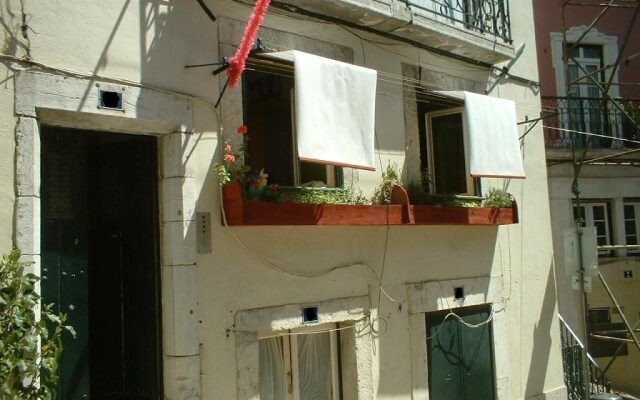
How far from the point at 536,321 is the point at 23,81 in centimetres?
729

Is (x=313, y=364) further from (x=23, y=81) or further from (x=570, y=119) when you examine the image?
(x=570, y=119)

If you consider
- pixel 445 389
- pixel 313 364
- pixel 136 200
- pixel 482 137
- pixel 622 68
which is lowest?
pixel 445 389

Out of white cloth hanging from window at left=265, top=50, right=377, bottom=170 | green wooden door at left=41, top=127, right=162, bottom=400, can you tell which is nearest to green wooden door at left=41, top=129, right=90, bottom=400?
green wooden door at left=41, top=127, right=162, bottom=400

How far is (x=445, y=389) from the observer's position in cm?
843

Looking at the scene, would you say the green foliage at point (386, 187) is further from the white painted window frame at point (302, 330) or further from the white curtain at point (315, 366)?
the white curtain at point (315, 366)

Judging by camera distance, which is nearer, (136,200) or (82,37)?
(82,37)

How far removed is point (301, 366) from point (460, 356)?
2.32m

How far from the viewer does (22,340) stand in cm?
484

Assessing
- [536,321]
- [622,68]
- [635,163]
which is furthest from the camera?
[622,68]

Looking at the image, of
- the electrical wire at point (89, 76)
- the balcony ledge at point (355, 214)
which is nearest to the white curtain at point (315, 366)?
Answer: the balcony ledge at point (355, 214)

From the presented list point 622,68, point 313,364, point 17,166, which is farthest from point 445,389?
point 622,68

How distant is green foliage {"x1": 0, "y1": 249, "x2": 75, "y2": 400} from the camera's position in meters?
4.78

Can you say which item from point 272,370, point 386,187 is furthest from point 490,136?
point 272,370

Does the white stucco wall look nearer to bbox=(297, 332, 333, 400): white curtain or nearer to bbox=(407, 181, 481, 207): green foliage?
bbox=(407, 181, 481, 207): green foliage
